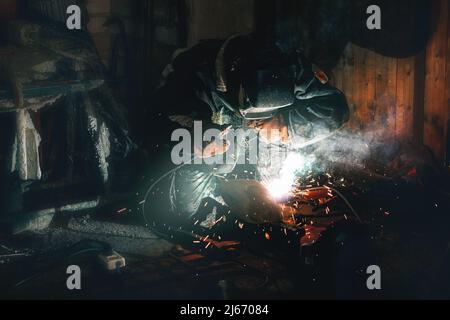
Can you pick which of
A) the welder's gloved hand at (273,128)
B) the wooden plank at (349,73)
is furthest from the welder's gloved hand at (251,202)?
the wooden plank at (349,73)

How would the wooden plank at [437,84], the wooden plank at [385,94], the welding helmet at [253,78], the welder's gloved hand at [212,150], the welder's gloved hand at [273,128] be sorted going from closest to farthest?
the welding helmet at [253,78]
the welder's gloved hand at [212,150]
the welder's gloved hand at [273,128]
the wooden plank at [437,84]
the wooden plank at [385,94]

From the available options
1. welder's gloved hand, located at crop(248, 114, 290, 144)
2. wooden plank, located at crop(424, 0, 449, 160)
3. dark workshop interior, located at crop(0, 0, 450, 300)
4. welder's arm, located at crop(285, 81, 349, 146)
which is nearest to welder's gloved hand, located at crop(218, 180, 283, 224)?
dark workshop interior, located at crop(0, 0, 450, 300)

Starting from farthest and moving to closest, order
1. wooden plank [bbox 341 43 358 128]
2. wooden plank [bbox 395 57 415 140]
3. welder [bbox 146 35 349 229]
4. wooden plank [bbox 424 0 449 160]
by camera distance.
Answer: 1. wooden plank [bbox 341 43 358 128]
2. wooden plank [bbox 395 57 415 140]
3. wooden plank [bbox 424 0 449 160]
4. welder [bbox 146 35 349 229]

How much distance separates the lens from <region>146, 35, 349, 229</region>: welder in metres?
6.87

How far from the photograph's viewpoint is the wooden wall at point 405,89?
905cm

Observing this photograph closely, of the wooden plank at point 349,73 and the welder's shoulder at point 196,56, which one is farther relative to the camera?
the wooden plank at point 349,73

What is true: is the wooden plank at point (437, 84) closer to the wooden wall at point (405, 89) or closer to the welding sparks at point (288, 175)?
the wooden wall at point (405, 89)

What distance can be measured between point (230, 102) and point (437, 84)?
4061mm

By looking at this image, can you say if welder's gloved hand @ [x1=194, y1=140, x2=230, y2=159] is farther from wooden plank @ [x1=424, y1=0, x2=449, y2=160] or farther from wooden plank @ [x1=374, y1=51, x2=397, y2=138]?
wooden plank @ [x1=424, y1=0, x2=449, y2=160]

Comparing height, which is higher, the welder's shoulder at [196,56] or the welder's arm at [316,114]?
the welder's shoulder at [196,56]

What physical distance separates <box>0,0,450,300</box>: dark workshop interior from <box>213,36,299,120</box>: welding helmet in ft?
0.08

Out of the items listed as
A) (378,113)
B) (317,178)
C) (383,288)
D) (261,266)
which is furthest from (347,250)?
(378,113)

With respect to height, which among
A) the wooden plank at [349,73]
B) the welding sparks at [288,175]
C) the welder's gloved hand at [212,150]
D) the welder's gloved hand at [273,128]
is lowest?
the welding sparks at [288,175]
